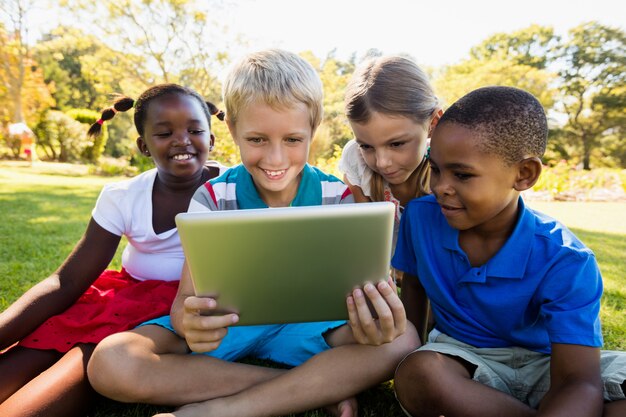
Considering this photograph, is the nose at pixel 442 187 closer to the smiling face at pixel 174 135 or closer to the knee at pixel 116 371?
the knee at pixel 116 371

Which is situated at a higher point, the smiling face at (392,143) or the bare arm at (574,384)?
the smiling face at (392,143)

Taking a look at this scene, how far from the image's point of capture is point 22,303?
6.63ft

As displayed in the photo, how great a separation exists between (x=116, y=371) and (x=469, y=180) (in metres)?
1.43

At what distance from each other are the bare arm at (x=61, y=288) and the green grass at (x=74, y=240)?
1.57 feet

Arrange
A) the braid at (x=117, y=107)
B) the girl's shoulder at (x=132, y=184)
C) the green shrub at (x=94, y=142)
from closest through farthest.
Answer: the girl's shoulder at (x=132, y=184)
the braid at (x=117, y=107)
the green shrub at (x=94, y=142)

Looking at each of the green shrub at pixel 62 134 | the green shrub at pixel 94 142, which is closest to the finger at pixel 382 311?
the green shrub at pixel 94 142

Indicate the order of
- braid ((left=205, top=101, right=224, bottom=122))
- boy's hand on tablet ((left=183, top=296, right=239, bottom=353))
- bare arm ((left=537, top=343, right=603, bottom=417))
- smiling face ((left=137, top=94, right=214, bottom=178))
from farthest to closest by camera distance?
braid ((left=205, top=101, right=224, bottom=122)) → smiling face ((left=137, top=94, right=214, bottom=178)) → boy's hand on tablet ((left=183, top=296, right=239, bottom=353)) → bare arm ((left=537, top=343, right=603, bottom=417))

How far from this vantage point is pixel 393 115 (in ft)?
7.45

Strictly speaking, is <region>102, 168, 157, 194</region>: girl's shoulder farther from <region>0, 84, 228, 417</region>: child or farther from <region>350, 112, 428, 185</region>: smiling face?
<region>350, 112, 428, 185</region>: smiling face

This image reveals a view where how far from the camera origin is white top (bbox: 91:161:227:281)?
2.36 m

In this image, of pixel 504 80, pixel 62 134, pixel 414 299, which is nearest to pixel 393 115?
pixel 414 299

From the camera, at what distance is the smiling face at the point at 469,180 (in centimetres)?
168

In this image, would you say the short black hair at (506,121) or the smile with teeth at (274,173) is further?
the smile with teeth at (274,173)

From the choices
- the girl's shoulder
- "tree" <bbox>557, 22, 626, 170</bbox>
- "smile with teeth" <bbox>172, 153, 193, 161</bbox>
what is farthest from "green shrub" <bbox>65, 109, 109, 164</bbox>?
"tree" <bbox>557, 22, 626, 170</bbox>
